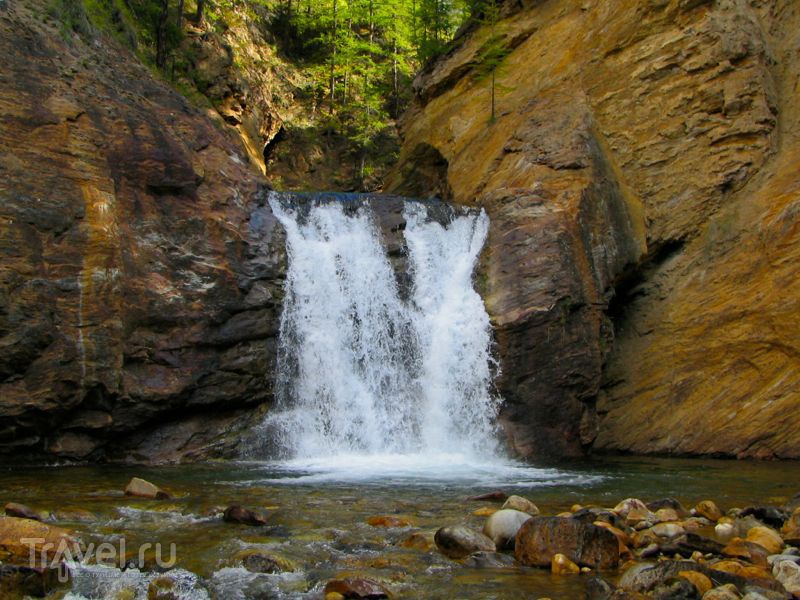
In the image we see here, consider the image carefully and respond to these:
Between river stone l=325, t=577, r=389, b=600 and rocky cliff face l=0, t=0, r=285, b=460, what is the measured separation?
8939 millimetres

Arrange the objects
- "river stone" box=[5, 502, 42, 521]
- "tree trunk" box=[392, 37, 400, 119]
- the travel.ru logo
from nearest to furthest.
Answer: the travel.ru logo
"river stone" box=[5, 502, 42, 521]
"tree trunk" box=[392, 37, 400, 119]

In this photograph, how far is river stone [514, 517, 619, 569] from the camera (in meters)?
6.64

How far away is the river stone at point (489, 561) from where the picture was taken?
671cm

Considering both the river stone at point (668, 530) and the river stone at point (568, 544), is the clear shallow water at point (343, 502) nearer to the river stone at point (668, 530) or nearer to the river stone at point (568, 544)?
the river stone at point (568, 544)

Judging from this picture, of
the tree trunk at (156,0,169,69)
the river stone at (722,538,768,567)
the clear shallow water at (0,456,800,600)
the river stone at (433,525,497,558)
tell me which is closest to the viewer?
the clear shallow water at (0,456,800,600)

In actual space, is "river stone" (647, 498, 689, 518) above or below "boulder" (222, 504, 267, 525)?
below

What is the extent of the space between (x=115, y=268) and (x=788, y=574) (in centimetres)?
1205

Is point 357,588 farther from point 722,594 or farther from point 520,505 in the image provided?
point 520,505

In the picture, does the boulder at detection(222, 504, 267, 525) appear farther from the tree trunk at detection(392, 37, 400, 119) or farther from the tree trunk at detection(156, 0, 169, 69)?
the tree trunk at detection(392, 37, 400, 119)

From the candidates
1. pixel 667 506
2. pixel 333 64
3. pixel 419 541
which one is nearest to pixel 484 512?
pixel 419 541

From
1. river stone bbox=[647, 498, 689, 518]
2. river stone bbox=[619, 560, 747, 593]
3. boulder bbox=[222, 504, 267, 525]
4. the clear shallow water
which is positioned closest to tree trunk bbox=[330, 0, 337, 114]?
the clear shallow water

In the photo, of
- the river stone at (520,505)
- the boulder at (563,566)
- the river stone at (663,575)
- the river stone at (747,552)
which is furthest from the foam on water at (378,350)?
the river stone at (663,575)

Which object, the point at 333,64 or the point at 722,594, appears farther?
the point at 333,64

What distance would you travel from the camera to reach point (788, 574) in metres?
6.00
